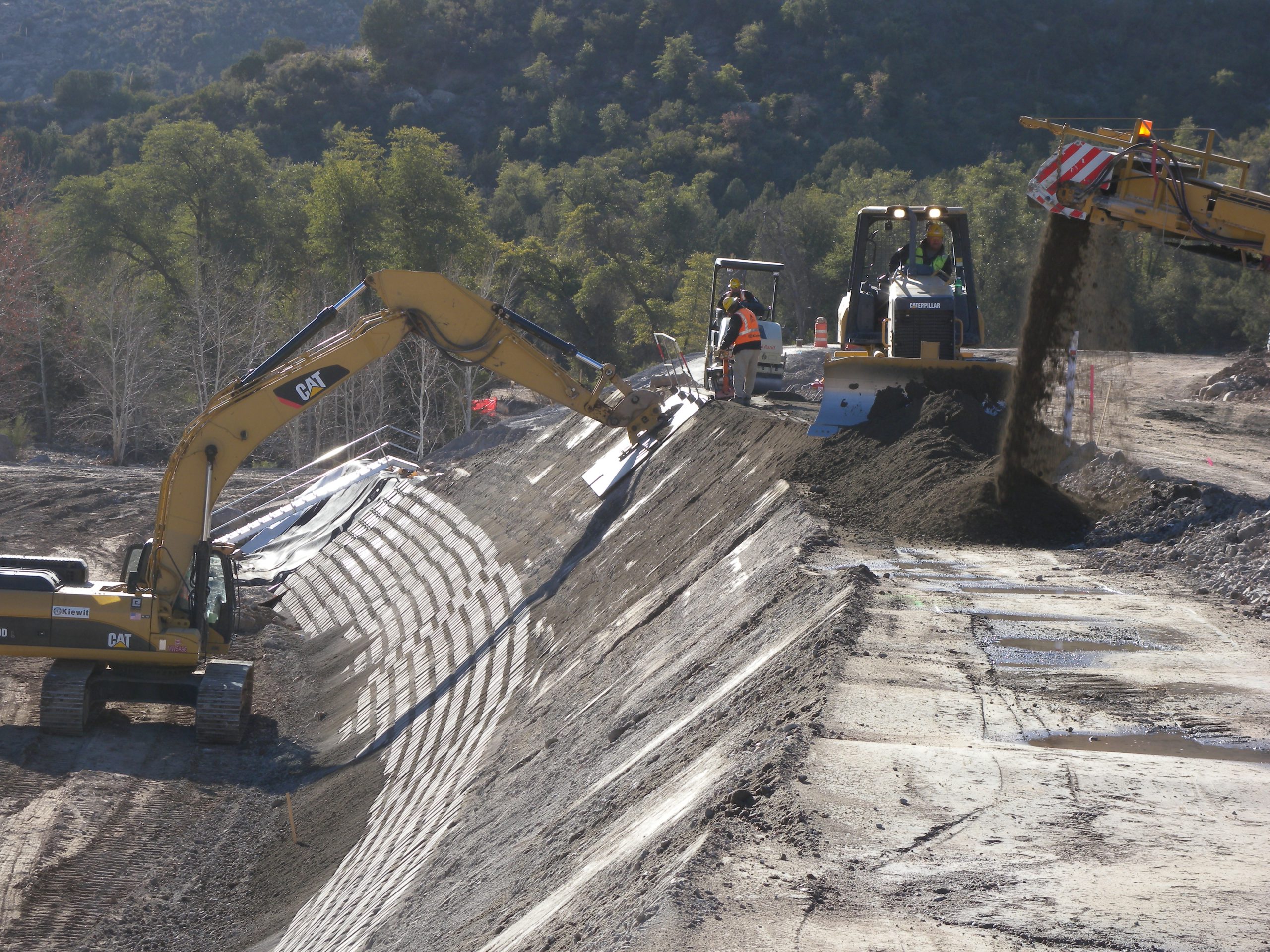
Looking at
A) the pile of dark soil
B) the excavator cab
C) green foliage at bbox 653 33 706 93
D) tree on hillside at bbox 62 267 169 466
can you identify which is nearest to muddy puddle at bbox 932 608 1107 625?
the pile of dark soil

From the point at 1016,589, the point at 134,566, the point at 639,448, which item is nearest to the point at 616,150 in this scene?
the point at 639,448

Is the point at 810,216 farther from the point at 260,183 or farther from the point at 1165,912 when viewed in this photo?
the point at 1165,912

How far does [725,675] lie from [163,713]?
9.50 metres

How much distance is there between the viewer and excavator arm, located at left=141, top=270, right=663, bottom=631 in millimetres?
14117

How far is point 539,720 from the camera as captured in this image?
11.0m

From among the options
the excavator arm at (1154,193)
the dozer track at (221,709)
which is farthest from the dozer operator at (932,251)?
the dozer track at (221,709)

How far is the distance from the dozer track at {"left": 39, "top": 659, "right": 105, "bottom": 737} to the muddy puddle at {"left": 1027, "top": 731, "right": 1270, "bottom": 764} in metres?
11.2

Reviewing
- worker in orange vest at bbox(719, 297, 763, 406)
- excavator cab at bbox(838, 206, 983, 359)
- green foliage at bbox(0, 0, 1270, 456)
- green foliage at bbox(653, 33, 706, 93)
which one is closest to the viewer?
excavator cab at bbox(838, 206, 983, 359)

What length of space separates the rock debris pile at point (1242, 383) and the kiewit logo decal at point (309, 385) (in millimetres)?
17965

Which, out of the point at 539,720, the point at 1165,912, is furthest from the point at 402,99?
the point at 1165,912

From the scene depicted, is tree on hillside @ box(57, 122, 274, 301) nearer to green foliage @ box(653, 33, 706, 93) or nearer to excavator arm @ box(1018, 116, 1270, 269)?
green foliage @ box(653, 33, 706, 93)

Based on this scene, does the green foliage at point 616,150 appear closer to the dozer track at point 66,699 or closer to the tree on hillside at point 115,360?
the tree on hillside at point 115,360

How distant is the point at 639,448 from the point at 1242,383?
1412cm

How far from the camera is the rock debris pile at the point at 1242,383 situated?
2377 centimetres
